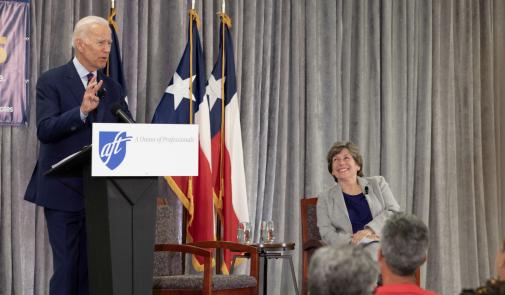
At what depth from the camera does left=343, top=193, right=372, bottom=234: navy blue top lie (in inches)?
230

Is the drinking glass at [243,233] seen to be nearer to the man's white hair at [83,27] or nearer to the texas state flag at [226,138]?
the texas state flag at [226,138]

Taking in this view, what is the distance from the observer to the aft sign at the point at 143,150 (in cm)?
351

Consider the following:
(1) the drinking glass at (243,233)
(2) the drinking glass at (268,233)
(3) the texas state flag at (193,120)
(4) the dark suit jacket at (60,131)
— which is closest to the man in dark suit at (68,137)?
(4) the dark suit jacket at (60,131)

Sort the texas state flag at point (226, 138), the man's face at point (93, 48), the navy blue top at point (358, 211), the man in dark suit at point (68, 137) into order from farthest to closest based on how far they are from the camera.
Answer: the texas state flag at point (226, 138) < the navy blue top at point (358, 211) < the man's face at point (93, 48) < the man in dark suit at point (68, 137)

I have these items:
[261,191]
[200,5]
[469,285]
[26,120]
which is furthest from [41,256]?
[469,285]

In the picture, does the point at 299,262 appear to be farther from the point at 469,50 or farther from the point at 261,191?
the point at 469,50

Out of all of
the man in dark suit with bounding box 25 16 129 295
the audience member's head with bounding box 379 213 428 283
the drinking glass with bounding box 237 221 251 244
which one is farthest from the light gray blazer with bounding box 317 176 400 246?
the audience member's head with bounding box 379 213 428 283

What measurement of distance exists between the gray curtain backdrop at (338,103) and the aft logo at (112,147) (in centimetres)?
223

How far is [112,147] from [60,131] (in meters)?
0.60

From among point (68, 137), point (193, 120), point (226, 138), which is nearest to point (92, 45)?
point (68, 137)

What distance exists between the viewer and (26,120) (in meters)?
5.56

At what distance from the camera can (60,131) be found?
4020mm

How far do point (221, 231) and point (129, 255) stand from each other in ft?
8.10

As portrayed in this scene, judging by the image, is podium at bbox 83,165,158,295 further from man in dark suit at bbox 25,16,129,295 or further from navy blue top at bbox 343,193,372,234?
navy blue top at bbox 343,193,372,234
